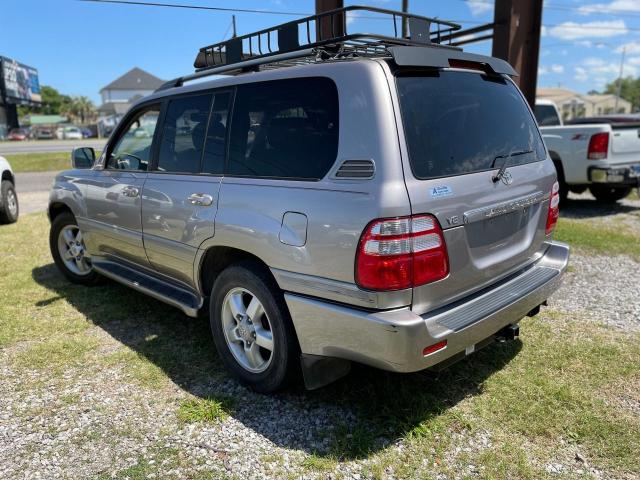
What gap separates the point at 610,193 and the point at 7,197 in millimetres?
10809

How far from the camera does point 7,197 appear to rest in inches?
338

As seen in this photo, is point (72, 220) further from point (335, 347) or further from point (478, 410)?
point (478, 410)

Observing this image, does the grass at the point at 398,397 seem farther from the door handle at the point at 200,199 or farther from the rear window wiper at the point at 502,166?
the rear window wiper at the point at 502,166

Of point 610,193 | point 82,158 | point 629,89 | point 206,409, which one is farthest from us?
point 629,89

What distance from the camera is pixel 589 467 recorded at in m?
2.54

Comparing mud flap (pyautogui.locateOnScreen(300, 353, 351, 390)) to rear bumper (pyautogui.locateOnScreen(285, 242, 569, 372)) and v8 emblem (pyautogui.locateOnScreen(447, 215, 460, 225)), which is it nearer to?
rear bumper (pyautogui.locateOnScreen(285, 242, 569, 372))

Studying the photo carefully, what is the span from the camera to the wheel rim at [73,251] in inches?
207

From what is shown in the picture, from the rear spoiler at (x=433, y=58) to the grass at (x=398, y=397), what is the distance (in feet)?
6.42

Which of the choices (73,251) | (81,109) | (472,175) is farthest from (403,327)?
(81,109)

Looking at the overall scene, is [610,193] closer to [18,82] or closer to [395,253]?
[395,253]

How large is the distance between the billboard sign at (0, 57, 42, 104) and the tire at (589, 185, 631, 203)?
70666mm

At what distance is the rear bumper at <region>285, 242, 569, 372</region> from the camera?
2.38 metres

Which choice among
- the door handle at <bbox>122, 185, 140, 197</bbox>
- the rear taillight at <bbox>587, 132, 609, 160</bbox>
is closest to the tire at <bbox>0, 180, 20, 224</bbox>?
the door handle at <bbox>122, 185, 140, 197</bbox>

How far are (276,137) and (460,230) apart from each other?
3.90 feet
